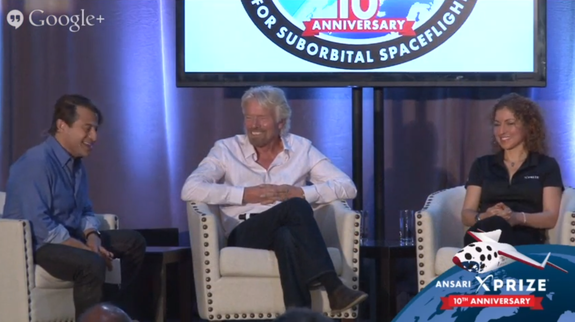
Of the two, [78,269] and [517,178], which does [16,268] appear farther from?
[517,178]

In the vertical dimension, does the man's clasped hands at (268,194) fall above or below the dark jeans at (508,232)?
above

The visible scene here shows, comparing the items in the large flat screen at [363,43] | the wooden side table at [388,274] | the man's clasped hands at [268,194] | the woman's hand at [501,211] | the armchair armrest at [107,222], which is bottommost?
the wooden side table at [388,274]

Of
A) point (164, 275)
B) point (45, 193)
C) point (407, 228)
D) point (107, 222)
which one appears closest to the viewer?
point (45, 193)

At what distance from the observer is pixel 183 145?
5.50 m

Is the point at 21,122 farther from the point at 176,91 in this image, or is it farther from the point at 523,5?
the point at 523,5

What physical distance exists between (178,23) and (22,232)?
158cm

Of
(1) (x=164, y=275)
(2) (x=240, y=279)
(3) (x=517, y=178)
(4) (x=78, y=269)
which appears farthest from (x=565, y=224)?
(4) (x=78, y=269)

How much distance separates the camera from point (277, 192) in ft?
14.5

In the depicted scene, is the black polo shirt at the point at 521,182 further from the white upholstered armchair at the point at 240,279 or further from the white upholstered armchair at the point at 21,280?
the white upholstered armchair at the point at 21,280

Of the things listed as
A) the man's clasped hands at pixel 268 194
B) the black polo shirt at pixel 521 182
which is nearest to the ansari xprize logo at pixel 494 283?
the black polo shirt at pixel 521 182

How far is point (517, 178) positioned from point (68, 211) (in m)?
2.02

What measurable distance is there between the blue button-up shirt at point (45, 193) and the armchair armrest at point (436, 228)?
4.98 ft

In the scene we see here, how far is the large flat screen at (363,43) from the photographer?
5031 millimetres

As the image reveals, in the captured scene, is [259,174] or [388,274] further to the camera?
[259,174]
